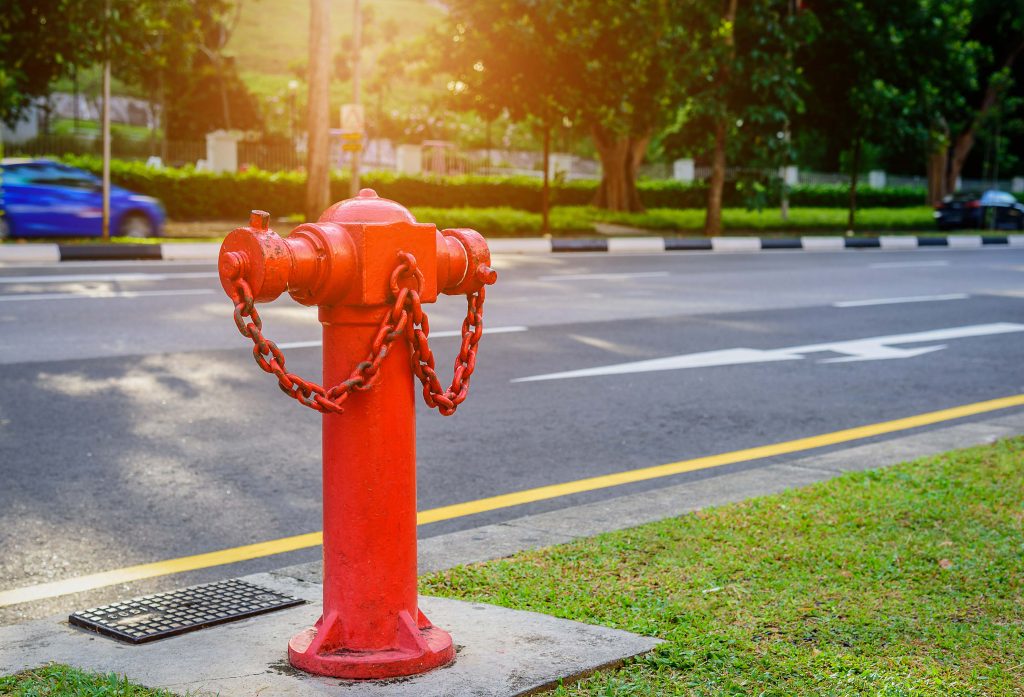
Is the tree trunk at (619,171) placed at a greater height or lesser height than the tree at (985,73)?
lesser

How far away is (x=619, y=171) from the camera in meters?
33.7

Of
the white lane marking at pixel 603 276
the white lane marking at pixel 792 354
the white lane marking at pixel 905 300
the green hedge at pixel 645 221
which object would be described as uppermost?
the green hedge at pixel 645 221

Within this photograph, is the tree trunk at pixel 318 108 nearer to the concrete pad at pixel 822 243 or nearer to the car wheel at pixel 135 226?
the car wheel at pixel 135 226

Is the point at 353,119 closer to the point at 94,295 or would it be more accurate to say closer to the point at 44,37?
the point at 44,37

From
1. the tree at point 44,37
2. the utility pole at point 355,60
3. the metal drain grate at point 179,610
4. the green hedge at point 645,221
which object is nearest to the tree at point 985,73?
the green hedge at point 645,221

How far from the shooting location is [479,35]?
79.4ft

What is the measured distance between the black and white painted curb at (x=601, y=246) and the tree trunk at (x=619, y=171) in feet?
29.0

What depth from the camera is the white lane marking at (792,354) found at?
8.32m

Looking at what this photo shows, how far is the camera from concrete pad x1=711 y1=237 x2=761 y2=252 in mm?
23156

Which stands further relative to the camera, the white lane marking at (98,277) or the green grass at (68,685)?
the white lane marking at (98,277)

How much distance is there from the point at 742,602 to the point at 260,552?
5.79ft

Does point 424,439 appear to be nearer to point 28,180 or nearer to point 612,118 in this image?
point 28,180

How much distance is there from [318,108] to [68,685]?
64.3 ft

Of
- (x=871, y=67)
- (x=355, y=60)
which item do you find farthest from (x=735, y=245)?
(x=355, y=60)
